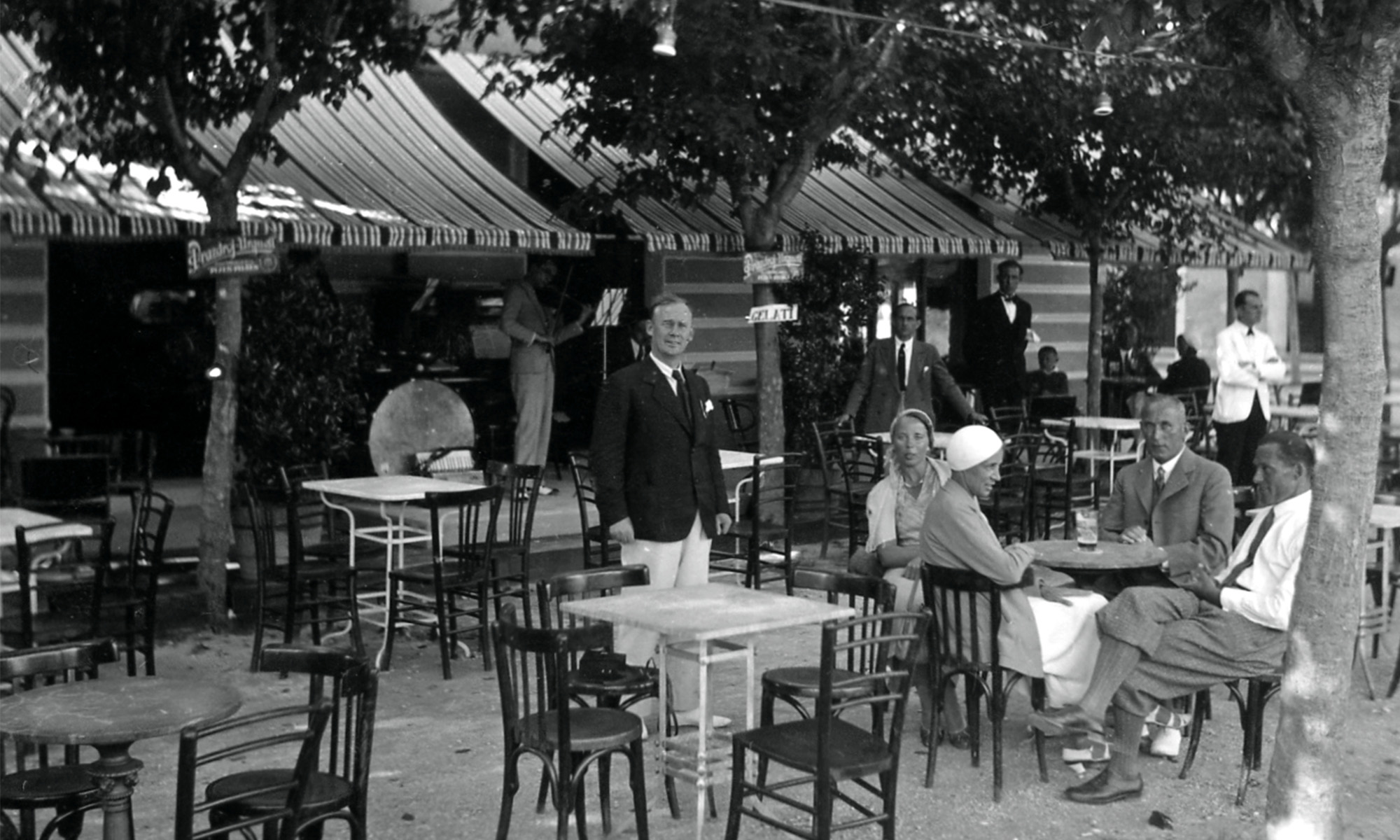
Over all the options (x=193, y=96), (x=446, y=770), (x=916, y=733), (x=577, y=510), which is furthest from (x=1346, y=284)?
(x=577, y=510)

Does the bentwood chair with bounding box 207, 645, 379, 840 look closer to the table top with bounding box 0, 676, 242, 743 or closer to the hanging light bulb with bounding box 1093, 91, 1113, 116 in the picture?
the table top with bounding box 0, 676, 242, 743

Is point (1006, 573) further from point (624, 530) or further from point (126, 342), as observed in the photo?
point (126, 342)

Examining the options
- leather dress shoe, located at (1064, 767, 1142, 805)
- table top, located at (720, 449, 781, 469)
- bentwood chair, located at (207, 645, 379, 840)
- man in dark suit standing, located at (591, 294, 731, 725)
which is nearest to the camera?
bentwood chair, located at (207, 645, 379, 840)

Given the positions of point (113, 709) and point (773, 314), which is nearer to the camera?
point (113, 709)

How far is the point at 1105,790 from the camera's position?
253 inches

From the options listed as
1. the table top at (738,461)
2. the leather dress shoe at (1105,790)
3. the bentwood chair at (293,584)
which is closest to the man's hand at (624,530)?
the bentwood chair at (293,584)

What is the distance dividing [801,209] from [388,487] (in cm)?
729

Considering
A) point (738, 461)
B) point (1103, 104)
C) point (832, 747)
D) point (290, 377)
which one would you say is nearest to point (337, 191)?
point (290, 377)

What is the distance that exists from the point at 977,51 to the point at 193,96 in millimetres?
7053

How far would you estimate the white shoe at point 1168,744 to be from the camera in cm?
701

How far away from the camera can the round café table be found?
173 inches

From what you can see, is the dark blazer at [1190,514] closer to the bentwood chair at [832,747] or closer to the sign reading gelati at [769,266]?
the bentwood chair at [832,747]

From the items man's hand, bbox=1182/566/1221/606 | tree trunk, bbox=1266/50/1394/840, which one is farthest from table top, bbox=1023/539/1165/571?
tree trunk, bbox=1266/50/1394/840

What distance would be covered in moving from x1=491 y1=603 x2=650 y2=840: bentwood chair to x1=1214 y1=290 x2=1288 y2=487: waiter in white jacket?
25.7ft
